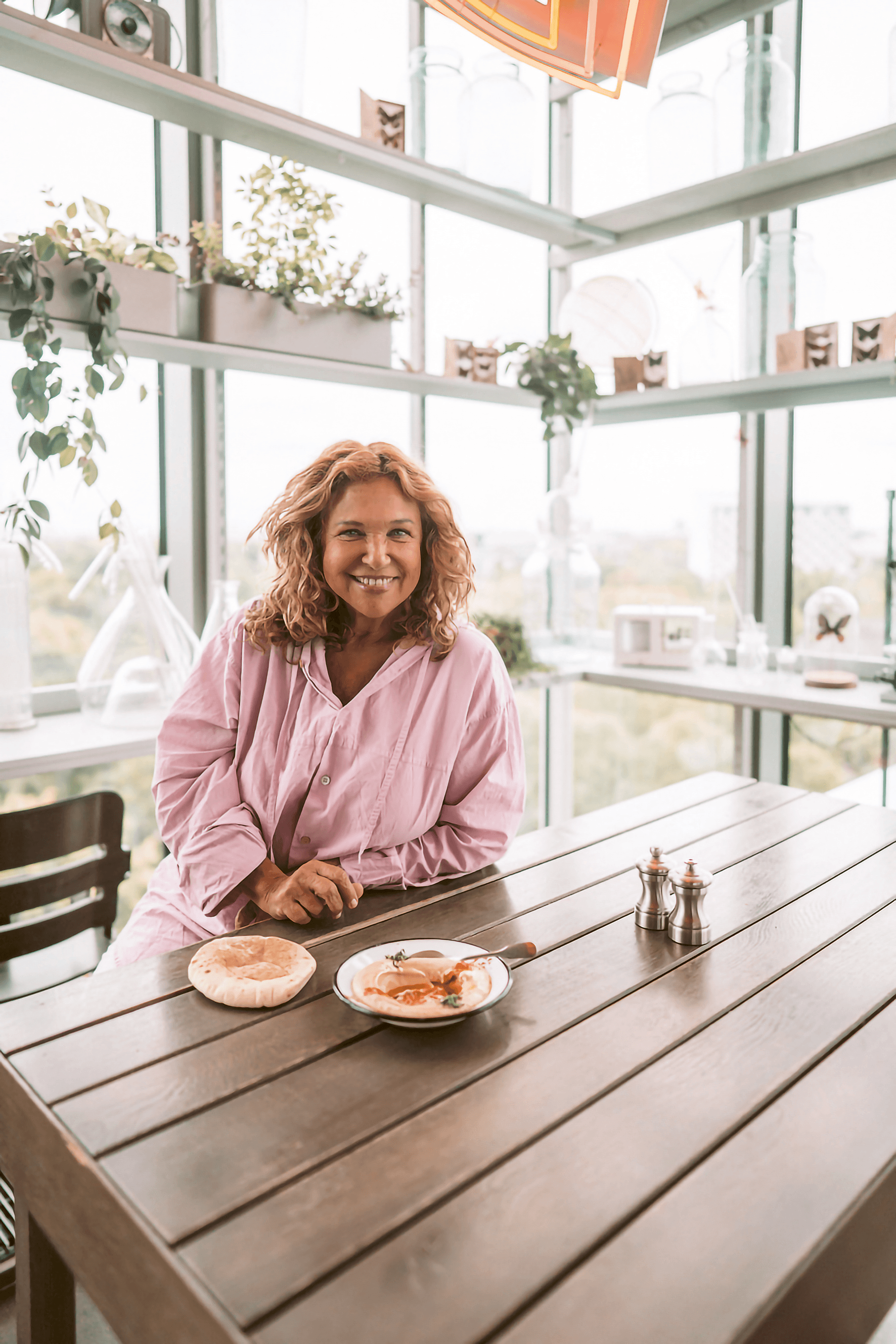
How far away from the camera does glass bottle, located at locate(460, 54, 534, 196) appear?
267 cm

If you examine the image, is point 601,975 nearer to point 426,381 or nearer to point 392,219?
point 426,381

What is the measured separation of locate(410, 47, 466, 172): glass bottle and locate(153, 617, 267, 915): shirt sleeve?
5.74ft

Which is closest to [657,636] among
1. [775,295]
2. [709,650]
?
[709,650]

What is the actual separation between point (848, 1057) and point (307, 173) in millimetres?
2660

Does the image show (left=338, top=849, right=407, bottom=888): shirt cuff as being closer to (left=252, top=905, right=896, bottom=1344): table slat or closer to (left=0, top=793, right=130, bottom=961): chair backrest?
(left=0, top=793, right=130, bottom=961): chair backrest

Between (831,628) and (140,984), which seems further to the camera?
(831,628)

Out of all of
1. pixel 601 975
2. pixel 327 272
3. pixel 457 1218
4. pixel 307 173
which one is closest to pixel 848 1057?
pixel 601 975

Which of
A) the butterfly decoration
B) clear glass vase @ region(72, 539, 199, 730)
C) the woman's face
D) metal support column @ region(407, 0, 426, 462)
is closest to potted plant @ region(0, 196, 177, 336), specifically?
clear glass vase @ region(72, 539, 199, 730)

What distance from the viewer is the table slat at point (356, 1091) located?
78cm

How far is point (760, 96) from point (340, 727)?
7.46 ft

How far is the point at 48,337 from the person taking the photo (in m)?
1.79

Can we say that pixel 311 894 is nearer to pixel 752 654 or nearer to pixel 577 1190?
pixel 577 1190

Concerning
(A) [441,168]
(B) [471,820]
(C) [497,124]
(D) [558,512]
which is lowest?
(B) [471,820]

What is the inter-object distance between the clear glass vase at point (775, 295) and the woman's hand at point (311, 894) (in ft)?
6.45
